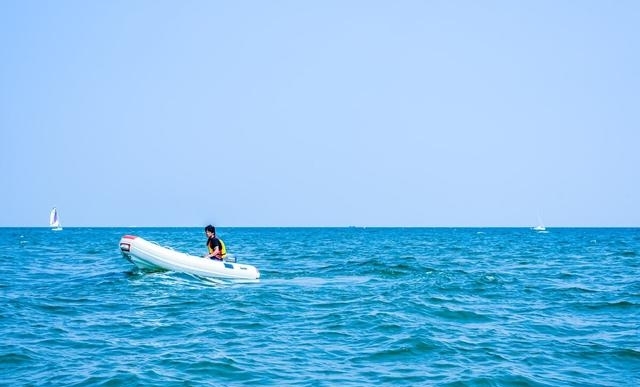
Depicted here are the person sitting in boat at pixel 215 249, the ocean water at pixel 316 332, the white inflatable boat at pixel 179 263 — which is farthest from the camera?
A: the person sitting in boat at pixel 215 249

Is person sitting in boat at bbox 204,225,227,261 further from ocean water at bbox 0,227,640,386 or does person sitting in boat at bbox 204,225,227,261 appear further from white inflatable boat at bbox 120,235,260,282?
ocean water at bbox 0,227,640,386

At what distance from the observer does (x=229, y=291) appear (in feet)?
57.5

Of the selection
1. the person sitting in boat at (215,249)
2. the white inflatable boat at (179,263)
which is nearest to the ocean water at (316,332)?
the white inflatable boat at (179,263)

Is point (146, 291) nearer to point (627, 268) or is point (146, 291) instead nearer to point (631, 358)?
point (631, 358)

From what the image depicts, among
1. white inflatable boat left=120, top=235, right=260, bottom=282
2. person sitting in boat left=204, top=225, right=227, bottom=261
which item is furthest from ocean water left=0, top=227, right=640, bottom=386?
person sitting in boat left=204, top=225, right=227, bottom=261

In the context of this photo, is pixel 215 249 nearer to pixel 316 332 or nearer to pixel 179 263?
pixel 179 263

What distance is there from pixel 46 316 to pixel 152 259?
7.55m

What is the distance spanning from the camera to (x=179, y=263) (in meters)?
20.3

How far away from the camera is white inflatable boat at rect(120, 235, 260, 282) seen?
20.1 metres

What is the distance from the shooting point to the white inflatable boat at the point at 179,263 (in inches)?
792

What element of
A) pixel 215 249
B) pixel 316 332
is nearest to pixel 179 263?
pixel 215 249

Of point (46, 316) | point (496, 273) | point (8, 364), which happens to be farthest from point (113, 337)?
point (496, 273)

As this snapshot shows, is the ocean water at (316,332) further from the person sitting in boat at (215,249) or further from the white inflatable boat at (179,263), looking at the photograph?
the person sitting in boat at (215,249)

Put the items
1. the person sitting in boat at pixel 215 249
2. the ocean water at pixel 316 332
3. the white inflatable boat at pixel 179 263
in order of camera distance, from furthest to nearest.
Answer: the person sitting in boat at pixel 215 249
the white inflatable boat at pixel 179 263
the ocean water at pixel 316 332
